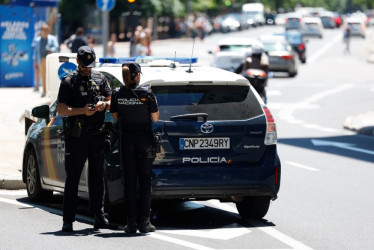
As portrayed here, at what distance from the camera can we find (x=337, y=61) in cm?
5872

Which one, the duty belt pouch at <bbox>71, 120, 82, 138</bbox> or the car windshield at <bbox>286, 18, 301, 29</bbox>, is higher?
the duty belt pouch at <bbox>71, 120, 82, 138</bbox>

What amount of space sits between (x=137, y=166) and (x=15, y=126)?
11.4 metres

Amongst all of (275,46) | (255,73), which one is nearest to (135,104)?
(255,73)

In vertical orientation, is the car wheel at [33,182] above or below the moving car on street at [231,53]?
above

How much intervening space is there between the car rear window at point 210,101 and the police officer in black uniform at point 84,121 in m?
0.56

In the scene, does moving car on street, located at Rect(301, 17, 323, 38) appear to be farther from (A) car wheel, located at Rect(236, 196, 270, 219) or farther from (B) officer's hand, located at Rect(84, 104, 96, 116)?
(B) officer's hand, located at Rect(84, 104, 96, 116)

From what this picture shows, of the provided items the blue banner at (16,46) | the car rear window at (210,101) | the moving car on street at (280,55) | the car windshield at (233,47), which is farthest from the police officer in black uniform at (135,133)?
the moving car on street at (280,55)

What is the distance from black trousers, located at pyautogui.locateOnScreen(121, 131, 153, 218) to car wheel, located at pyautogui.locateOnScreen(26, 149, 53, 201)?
2.24 meters

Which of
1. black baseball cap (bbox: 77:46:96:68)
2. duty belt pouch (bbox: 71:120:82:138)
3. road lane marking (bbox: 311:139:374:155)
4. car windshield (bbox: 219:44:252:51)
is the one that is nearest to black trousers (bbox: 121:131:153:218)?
duty belt pouch (bbox: 71:120:82:138)

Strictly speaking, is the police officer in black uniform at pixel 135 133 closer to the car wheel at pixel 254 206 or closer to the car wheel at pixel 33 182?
the car wheel at pixel 254 206

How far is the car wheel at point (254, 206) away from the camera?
11.1m

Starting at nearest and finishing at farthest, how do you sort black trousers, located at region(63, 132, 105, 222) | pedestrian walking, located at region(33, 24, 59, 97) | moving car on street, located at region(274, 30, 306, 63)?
black trousers, located at region(63, 132, 105, 222) < pedestrian walking, located at region(33, 24, 59, 97) < moving car on street, located at region(274, 30, 306, 63)

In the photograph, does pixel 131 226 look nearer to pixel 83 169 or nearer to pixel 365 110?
pixel 83 169

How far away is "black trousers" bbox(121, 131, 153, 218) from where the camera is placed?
32.8ft
